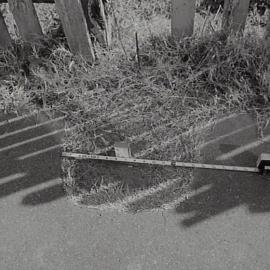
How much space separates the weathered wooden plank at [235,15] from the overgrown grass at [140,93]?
4.6 inches

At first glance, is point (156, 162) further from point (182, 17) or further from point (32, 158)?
point (182, 17)

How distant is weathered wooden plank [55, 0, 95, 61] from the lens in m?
2.71

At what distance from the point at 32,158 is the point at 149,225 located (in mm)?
1169

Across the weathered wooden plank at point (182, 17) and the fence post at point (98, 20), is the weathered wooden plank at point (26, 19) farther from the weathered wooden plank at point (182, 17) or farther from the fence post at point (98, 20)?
the weathered wooden plank at point (182, 17)

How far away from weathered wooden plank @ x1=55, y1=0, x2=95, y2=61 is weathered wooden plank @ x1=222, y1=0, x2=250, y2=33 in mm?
1299

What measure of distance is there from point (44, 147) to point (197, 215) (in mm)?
1421

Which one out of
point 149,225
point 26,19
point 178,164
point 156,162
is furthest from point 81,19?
point 149,225

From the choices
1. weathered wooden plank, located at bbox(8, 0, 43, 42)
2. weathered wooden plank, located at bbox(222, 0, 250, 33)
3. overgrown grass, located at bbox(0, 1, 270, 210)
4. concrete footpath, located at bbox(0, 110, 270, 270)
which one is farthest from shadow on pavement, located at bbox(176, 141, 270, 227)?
weathered wooden plank, located at bbox(8, 0, 43, 42)

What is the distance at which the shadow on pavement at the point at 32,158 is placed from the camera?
8.18 ft

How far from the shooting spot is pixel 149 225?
2.26 metres

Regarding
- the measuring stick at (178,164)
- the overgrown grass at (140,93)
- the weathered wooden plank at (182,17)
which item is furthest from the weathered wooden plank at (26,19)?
the measuring stick at (178,164)

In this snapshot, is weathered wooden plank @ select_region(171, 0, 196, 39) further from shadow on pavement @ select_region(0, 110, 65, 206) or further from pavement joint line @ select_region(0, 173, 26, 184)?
pavement joint line @ select_region(0, 173, 26, 184)

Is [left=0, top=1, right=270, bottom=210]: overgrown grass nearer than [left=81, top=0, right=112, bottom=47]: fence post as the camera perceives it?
Yes

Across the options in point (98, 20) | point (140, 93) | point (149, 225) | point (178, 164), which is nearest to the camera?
point (149, 225)
